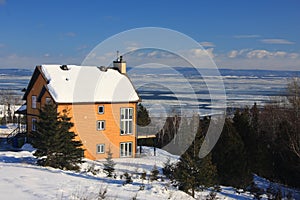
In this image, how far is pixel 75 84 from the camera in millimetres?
25438

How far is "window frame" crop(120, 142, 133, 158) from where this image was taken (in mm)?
26233

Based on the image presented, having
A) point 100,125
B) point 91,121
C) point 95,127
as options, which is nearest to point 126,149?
point 100,125

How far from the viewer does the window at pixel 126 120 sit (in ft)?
86.5

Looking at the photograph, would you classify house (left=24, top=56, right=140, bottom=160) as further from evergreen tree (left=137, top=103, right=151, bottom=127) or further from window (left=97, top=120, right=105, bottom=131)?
evergreen tree (left=137, top=103, right=151, bottom=127)

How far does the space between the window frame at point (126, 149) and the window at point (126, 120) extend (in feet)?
2.47

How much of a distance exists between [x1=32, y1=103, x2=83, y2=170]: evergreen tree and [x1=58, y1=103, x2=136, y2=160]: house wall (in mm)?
5970

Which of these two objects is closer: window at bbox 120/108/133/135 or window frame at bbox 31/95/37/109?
window frame at bbox 31/95/37/109

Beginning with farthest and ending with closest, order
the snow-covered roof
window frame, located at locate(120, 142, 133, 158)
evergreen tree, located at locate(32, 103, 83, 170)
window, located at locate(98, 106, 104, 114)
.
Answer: window frame, located at locate(120, 142, 133, 158) < window, located at locate(98, 106, 104, 114) < the snow-covered roof < evergreen tree, located at locate(32, 103, 83, 170)

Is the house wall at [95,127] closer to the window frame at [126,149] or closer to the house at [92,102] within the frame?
the house at [92,102]

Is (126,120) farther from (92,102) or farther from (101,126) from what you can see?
(92,102)

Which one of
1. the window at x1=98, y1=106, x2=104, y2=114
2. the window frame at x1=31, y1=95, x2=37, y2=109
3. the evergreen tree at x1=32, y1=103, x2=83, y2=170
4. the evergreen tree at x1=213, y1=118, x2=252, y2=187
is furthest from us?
the window frame at x1=31, y1=95, x2=37, y2=109

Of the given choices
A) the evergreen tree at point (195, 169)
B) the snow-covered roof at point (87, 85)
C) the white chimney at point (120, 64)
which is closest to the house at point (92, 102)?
the snow-covered roof at point (87, 85)

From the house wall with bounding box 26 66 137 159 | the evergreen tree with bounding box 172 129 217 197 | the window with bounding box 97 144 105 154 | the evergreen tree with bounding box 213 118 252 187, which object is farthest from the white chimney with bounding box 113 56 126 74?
the evergreen tree with bounding box 172 129 217 197

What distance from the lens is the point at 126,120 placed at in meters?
26.5
